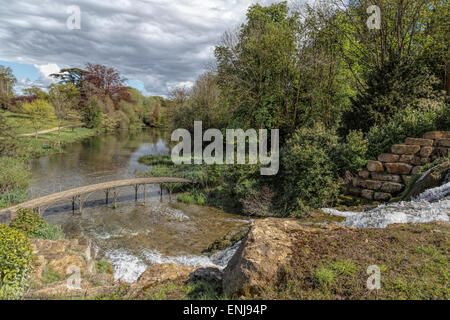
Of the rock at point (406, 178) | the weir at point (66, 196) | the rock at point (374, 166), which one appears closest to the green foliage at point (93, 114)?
the weir at point (66, 196)

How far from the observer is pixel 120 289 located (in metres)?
3.83

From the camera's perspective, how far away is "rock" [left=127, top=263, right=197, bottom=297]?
3.74m

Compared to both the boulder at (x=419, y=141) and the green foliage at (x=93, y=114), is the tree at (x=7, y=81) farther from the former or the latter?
the boulder at (x=419, y=141)

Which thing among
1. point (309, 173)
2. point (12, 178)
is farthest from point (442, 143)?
point (12, 178)

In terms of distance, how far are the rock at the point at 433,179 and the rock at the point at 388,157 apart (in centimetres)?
177

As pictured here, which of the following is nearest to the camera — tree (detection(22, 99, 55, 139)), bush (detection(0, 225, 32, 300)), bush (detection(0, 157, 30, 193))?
bush (detection(0, 225, 32, 300))

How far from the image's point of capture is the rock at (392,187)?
913 centimetres

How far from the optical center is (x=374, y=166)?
986 cm

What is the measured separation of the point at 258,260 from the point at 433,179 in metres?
6.63

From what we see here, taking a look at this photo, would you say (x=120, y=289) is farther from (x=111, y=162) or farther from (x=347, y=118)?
(x=111, y=162)

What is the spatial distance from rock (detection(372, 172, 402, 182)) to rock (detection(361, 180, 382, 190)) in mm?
181

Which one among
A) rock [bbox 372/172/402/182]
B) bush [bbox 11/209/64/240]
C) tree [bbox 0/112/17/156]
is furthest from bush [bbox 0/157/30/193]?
rock [bbox 372/172/402/182]

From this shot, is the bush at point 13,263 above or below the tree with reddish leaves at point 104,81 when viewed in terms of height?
below

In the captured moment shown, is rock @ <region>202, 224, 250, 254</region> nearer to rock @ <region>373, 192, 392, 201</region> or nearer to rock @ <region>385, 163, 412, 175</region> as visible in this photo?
rock @ <region>373, 192, 392, 201</region>
